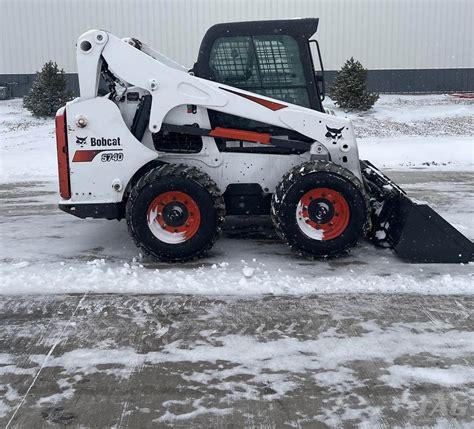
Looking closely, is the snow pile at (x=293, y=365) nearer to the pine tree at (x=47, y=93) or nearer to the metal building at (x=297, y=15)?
the pine tree at (x=47, y=93)

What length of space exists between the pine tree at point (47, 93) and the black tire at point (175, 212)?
1479 cm

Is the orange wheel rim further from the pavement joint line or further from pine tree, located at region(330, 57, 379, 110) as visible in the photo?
pine tree, located at region(330, 57, 379, 110)

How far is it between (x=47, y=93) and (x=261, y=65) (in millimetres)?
14836

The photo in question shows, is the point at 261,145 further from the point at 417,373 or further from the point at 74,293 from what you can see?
the point at 417,373

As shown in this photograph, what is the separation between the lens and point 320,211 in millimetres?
6113

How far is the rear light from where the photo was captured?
620 centimetres

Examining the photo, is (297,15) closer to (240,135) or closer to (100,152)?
(240,135)

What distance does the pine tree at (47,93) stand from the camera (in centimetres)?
1948

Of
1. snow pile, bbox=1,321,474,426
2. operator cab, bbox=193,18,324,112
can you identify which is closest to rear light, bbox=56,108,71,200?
operator cab, bbox=193,18,324,112

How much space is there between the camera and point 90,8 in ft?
87.2

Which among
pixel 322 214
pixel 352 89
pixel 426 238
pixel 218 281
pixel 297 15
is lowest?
pixel 218 281

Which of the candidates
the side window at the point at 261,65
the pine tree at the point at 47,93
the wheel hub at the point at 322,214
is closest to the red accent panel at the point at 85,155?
the side window at the point at 261,65

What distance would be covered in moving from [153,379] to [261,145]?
3.25 metres

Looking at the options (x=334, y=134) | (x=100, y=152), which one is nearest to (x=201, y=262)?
(x=100, y=152)
